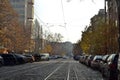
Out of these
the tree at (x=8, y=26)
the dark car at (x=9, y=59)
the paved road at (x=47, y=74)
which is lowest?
the paved road at (x=47, y=74)

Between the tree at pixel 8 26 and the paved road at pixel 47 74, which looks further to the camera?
the tree at pixel 8 26

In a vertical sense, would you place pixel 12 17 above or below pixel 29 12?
below

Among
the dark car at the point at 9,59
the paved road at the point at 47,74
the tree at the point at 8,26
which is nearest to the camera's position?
the paved road at the point at 47,74

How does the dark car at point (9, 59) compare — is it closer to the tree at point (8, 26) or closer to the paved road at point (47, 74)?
the tree at point (8, 26)

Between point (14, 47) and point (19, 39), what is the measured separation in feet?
6.69

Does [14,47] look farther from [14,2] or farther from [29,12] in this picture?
[14,2]

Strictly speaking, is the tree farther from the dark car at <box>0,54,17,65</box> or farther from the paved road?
the paved road

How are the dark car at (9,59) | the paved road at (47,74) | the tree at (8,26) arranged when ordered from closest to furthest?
the paved road at (47,74) → the dark car at (9,59) → the tree at (8,26)

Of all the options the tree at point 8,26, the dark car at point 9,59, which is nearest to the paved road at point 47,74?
the dark car at point 9,59

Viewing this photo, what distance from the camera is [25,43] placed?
92250 millimetres

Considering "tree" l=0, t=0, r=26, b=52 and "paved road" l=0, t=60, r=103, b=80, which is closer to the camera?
"paved road" l=0, t=60, r=103, b=80

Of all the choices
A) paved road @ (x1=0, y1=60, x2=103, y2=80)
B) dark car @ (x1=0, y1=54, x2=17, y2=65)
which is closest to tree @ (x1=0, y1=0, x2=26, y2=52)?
dark car @ (x1=0, y1=54, x2=17, y2=65)

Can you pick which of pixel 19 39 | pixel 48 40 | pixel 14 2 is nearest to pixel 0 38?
pixel 19 39

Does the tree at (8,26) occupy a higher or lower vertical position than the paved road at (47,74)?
higher
